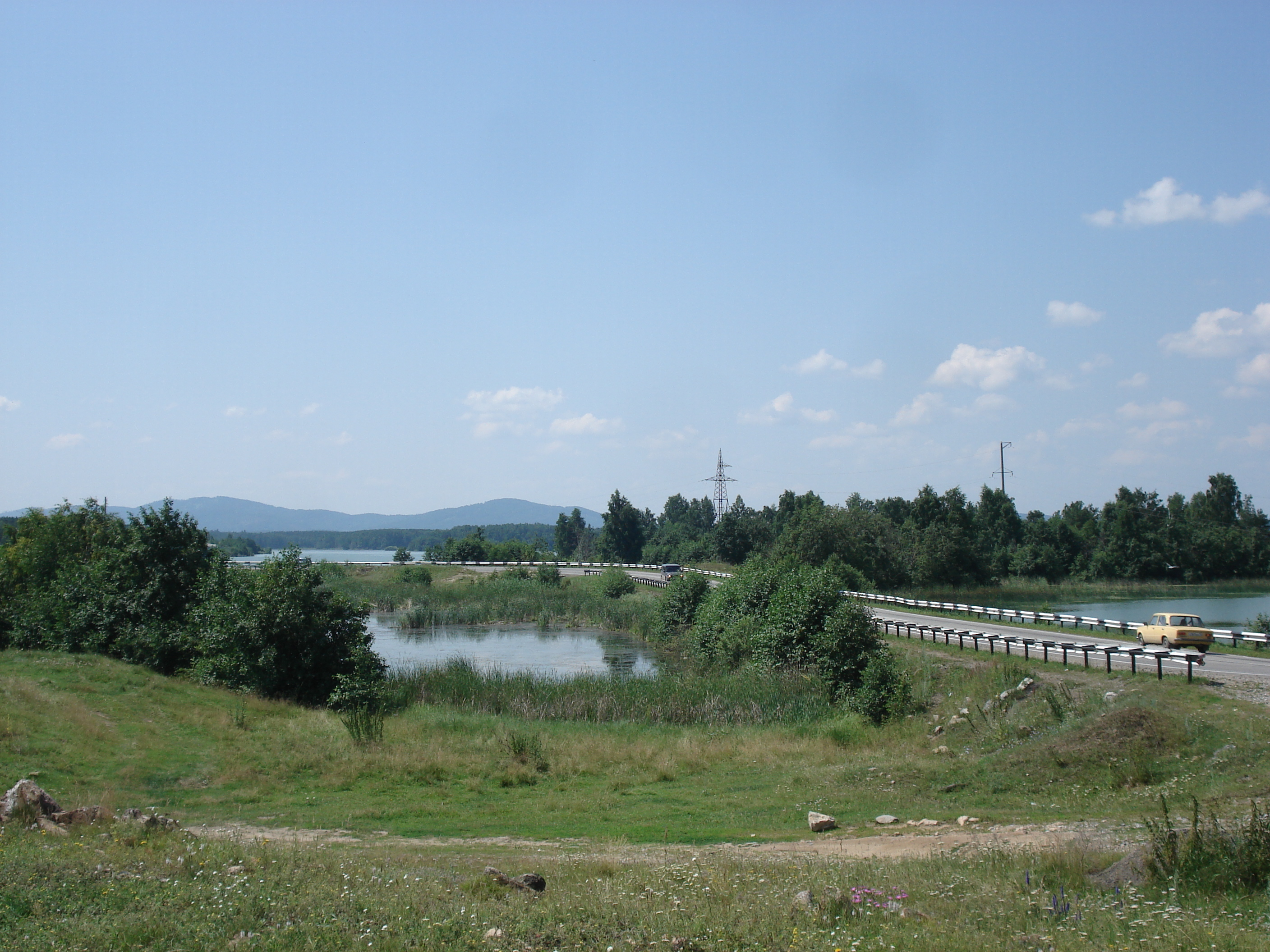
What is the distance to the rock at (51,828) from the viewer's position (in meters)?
11.1

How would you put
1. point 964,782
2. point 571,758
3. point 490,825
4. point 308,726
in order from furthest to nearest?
point 308,726
point 571,758
point 964,782
point 490,825

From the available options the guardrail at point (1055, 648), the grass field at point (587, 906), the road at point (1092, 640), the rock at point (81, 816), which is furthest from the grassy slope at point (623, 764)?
the grass field at point (587, 906)

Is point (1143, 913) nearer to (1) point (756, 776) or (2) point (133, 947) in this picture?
(2) point (133, 947)

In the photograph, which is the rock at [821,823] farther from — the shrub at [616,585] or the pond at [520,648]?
the shrub at [616,585]

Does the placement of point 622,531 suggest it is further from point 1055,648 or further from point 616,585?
point 1055,648

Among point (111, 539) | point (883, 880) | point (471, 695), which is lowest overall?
point (471, 695)

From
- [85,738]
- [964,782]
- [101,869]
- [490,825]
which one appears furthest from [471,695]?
[101,869]

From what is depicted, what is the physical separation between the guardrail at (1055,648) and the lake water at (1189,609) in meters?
23.7

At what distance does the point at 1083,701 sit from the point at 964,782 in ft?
24.8

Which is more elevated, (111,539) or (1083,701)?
(111,539)

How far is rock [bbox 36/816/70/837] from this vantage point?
11.1m

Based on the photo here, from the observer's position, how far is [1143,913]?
25.6 ft

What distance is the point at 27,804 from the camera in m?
11.7

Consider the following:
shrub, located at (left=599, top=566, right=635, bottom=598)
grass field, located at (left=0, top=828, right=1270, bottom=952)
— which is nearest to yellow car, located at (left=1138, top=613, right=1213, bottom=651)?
grass field, located at (left=0, top=828, right=1270, bottom=952)
